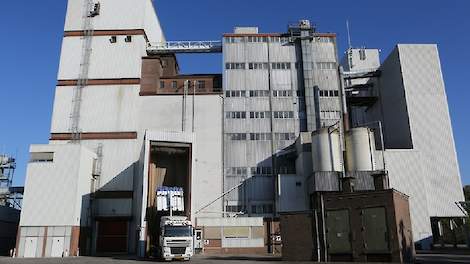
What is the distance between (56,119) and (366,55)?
189 feet

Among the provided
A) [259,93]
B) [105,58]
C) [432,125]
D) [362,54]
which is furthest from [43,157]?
[362,54]

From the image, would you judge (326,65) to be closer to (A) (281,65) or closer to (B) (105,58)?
(A) (281,65)

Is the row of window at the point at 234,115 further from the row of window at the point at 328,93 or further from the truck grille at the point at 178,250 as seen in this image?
the truck grille at the point at 178,250

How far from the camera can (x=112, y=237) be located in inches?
2184

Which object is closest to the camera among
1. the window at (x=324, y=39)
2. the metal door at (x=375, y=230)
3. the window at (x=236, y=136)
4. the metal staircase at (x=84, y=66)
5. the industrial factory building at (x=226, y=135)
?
the metal door at (x=375, y=230)

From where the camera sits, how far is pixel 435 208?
A: 55.6 metres

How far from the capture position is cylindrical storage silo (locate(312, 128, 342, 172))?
51594mm

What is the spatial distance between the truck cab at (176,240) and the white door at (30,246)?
74.0ft

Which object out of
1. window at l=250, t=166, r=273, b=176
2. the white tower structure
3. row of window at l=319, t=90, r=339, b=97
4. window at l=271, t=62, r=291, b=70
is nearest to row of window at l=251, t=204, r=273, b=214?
window at l=250, t=166, r=273, b=176

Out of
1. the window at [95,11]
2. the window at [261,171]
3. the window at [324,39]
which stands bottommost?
the window at [261,171]

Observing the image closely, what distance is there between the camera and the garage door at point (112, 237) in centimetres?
5500

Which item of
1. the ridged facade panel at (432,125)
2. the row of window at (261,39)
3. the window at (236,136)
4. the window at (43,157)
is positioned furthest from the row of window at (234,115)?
the window at (43,157)

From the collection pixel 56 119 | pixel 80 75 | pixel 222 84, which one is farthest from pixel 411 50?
pixel 56 119

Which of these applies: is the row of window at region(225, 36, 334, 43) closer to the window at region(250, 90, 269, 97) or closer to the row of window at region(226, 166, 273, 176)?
the window at region(250, 90, 269, 97)
